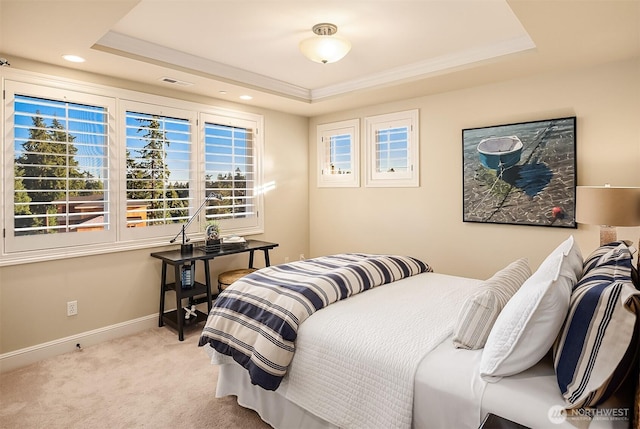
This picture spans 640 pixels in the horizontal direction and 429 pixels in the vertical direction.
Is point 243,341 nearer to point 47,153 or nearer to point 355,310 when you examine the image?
point 355,310

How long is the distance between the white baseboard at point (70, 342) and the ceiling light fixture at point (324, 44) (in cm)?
289

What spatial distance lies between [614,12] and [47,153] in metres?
4.01

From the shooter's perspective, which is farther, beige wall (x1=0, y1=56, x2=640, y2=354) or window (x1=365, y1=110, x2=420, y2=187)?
window (x1=365, y1=110, x2=420, y2=187)

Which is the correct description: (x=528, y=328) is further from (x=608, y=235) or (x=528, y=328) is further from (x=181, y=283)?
(x=181, y=283)

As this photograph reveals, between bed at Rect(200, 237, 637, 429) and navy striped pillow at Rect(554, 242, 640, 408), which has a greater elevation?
navy striped pillow at Rect(554, 242, 640, 408)

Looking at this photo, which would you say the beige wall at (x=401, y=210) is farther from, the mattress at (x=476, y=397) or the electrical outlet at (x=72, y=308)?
the mattress at (x=476, y=397)

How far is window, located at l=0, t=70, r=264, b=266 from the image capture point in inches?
119

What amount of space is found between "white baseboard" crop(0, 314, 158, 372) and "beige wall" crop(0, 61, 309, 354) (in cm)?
4

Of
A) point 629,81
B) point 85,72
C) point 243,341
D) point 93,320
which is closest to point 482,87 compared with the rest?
point 629,81

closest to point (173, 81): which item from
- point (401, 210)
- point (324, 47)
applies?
point (324, 47)

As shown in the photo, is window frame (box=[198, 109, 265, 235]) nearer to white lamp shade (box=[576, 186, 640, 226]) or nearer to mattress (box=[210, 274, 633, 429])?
mattress (box=[210, 274, 633, 429])

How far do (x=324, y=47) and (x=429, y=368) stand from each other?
226cm

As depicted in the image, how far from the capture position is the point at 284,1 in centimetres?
247

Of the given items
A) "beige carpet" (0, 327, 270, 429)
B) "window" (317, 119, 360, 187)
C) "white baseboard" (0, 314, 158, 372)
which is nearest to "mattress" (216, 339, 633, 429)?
"beige carpet" (0, 327, 270, 429)
